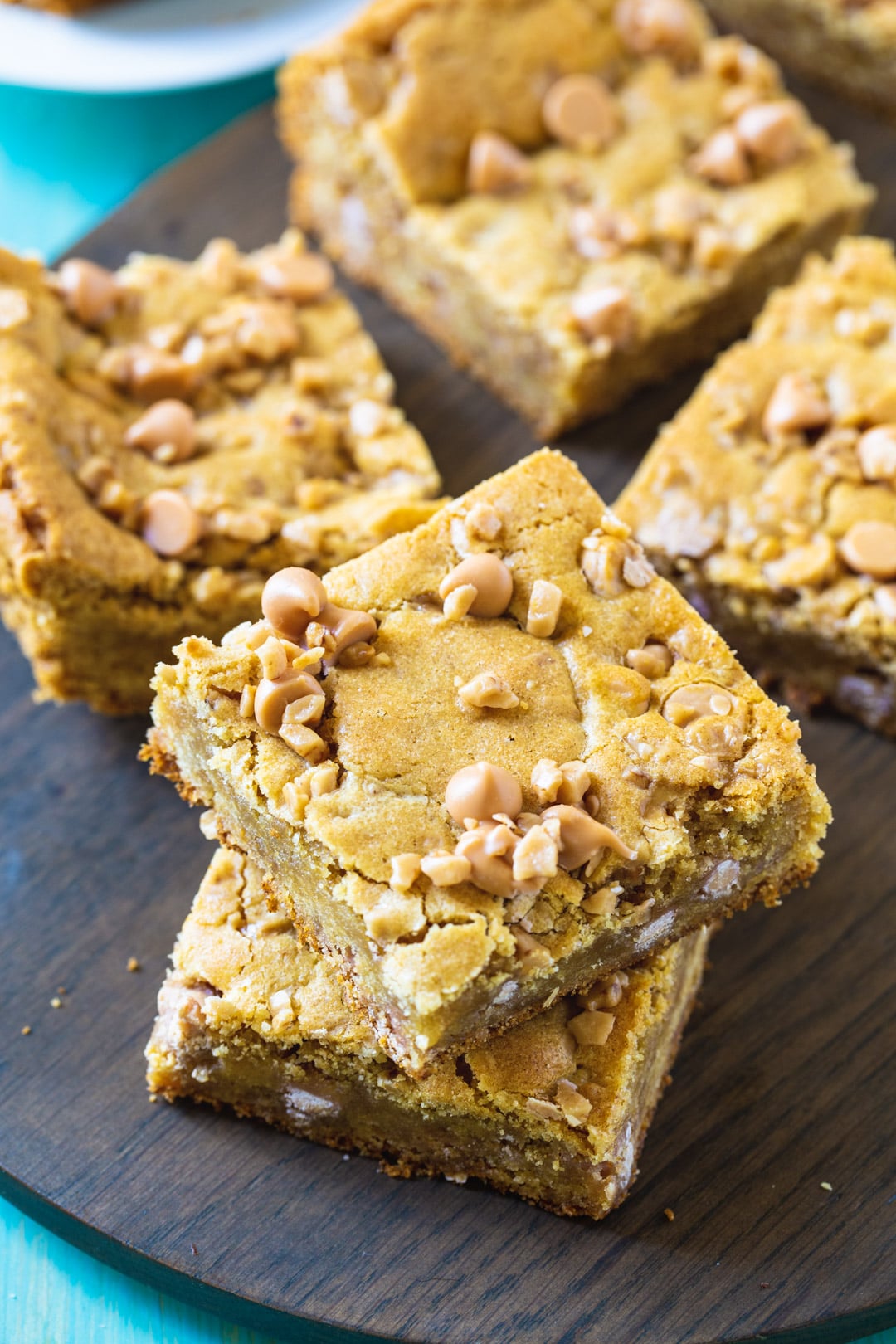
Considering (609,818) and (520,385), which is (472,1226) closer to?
(609,818)

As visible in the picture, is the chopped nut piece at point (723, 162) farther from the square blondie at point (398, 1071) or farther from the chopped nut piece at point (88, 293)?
the square blondie at point (398, 1071)

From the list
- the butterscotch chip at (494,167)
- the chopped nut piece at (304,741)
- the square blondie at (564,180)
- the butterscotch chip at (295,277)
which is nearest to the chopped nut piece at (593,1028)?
the chopped nut piece at (304,741)

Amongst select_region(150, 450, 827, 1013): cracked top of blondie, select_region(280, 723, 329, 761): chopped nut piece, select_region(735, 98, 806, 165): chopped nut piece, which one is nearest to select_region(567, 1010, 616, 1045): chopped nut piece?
select_region(150, 450, 827, 1013): cracked top of blondie

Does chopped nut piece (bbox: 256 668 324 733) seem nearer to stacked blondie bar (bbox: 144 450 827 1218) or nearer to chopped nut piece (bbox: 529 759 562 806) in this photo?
stacked blondie bar (bbox: 144 450 827 1218)

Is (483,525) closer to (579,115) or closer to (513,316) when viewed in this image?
(513,316)

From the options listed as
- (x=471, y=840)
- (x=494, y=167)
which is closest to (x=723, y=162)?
(x=494, y=167)

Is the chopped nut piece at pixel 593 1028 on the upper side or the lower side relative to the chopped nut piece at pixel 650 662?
lower

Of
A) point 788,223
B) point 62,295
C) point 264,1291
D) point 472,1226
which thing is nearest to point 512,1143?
point 472,1226
